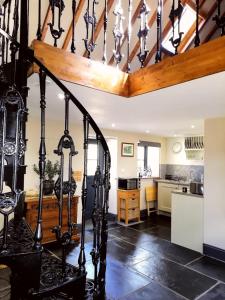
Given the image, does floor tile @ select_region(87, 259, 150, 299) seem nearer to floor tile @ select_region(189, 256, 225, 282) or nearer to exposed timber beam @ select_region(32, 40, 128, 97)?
floor tile @ select_region(189, 256, 225, 282)

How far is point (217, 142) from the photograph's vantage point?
12.7ft

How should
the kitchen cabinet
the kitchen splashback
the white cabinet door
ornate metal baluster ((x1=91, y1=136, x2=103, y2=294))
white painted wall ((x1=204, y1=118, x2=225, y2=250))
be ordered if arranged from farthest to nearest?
the kitchen splashback
the white cabinet door
the kitchen cabinet
white painted wall ((x1=204, y1=118, x2=225, y2=250))
ornate metal baluster ((x1=91, y1=136, x2=103, y2=294))

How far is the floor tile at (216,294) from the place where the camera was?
8.64 feet

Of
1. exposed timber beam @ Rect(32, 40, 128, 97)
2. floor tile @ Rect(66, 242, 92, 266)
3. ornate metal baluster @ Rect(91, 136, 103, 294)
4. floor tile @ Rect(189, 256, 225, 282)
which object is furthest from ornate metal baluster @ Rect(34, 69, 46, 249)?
floor tile @ Rect(189, 256, 225, 282)

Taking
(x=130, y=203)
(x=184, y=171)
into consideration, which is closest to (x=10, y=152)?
(x=130, y=203)

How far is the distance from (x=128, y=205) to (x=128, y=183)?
53 centimetres

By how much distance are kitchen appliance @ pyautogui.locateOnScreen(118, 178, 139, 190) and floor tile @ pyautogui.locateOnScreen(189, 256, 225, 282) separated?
2.32 meters

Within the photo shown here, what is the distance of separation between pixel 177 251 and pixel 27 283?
3.24 meters

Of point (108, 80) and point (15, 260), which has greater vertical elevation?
point (108, 80)

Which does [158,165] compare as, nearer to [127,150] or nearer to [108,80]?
[127,150]

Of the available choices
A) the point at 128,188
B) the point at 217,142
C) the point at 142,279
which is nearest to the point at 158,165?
the point at 128,188

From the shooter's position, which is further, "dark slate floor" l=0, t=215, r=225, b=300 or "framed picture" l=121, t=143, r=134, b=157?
"framed picture" l=121, t=143, r=134, b=157

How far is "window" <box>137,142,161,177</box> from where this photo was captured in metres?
6.80

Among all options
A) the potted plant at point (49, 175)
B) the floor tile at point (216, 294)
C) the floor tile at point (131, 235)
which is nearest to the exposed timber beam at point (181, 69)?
the potted plant at point (49, 175)
